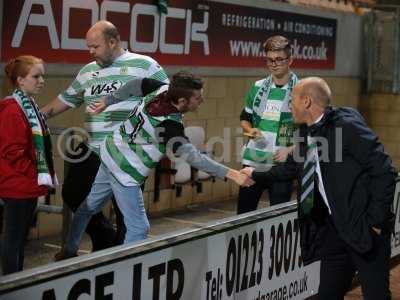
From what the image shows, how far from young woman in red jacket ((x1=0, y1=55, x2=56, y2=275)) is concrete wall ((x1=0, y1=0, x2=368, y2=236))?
6.04ft

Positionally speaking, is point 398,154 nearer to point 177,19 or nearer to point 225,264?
point 177,19

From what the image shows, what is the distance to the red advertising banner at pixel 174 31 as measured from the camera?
6.62m

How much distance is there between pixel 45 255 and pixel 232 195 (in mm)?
3848

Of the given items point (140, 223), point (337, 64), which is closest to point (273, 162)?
point (140, 223)

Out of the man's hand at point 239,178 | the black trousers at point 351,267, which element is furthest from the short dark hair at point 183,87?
the black trousers at point 351,267

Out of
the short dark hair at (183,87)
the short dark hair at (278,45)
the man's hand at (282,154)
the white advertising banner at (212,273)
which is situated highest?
the short dark hair at (278,45)

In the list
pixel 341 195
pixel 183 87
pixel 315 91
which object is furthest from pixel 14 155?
pixel 341 195

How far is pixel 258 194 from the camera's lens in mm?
5844

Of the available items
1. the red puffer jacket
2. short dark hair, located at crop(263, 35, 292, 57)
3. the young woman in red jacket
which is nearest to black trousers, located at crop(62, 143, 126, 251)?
the young woman in red jacket

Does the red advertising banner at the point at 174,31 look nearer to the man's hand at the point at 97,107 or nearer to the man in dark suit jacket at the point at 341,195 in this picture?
the man's hand at the point at 97,107

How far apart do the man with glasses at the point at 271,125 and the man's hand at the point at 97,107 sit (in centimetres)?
112

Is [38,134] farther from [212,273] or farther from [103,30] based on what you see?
[212,273]

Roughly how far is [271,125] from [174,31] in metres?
2.90

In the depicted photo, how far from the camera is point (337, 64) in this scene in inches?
467
